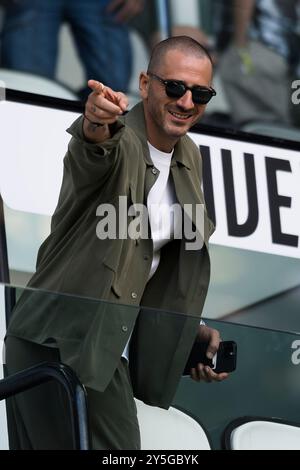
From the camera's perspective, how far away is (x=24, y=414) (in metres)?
2.66

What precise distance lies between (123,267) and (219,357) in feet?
1.06

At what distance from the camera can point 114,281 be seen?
2.76 m

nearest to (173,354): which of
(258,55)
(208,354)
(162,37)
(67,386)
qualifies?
(208,354)

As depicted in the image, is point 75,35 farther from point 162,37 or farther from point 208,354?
point 208,354

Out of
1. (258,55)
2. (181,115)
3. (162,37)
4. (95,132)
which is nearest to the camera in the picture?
(95,132)

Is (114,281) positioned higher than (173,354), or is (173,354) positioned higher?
(114,281)

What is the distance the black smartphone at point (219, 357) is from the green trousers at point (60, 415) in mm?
135

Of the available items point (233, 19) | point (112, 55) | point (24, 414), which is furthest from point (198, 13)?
point (24, 414)

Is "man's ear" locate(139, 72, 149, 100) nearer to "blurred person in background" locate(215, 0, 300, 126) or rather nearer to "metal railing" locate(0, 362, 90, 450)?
"metal railing" locate(0, 362, 90, 450)

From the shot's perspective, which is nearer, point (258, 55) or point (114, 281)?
point (114, 281)

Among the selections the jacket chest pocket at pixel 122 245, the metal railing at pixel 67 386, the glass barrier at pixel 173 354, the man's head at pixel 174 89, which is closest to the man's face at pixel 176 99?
the man's head at pixel 174 89

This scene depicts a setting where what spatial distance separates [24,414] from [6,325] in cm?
20

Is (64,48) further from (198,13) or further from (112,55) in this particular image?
(198,13)

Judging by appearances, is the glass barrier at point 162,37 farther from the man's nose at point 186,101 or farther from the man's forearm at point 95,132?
the man's forearm at point 95,132
